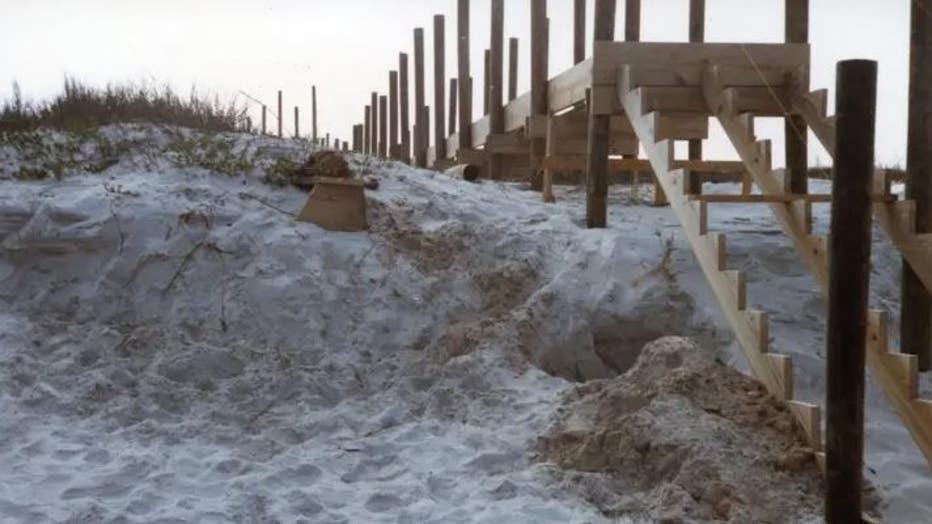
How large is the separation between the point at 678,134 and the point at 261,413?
5881mm

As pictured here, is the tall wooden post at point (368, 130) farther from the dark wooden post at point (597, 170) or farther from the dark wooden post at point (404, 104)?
the dark wooden post at point (597, 170)

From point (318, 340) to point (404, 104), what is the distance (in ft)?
56.9

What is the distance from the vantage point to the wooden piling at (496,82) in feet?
47.1

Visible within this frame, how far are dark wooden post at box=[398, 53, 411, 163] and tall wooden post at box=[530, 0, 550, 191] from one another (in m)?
11.4

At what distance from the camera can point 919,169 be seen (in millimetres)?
6668

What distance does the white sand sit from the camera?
540 centimetres

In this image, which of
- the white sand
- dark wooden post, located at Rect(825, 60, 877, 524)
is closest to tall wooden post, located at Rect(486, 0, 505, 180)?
the white sand

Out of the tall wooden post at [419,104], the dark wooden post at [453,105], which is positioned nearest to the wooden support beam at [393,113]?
the tall wooden post at [419,104]

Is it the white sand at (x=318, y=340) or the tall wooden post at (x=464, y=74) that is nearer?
the white sand at (x=318, y=340)

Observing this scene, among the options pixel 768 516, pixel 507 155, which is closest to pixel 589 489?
pixel 768 516

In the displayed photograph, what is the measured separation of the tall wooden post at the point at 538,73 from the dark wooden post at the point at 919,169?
508 centimetres

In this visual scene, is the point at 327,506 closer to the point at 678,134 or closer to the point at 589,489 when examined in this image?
the point at 589,489

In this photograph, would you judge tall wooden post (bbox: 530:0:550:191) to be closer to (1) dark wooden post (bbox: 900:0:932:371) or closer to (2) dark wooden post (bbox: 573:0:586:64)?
(2) dark wooden post (bbox: 573:0:586:64)

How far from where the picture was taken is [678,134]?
10695 millimetres
